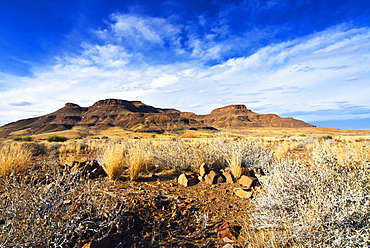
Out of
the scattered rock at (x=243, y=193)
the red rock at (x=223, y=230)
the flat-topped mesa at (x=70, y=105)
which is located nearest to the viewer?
the red rock at (x=223, y=230)

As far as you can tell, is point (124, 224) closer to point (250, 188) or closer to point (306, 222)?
point (306, 222)

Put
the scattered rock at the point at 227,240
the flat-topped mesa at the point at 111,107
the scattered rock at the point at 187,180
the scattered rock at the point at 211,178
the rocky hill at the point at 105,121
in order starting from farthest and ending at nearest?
the flat-topped mesa at the point at 111,107 < the rocky hill at the point at 105,121 < the scattered rock at the point at 211,178 < the scattered rock at the point at 187,180 < the scattered rock at the point at 227,240

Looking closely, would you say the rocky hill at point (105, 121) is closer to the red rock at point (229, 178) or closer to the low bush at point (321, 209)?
the red rock at point (229, 178)

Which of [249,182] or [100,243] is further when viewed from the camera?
[249,182]

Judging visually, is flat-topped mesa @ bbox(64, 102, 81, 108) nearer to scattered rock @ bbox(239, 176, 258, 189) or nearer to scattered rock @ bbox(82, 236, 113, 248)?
scattered rock @ bbox(239, 176, 258, 189)

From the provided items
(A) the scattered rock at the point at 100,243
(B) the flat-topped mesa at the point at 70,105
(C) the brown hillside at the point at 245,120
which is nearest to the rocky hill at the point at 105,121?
(B) the flat-topped mesa at the point at 70,105

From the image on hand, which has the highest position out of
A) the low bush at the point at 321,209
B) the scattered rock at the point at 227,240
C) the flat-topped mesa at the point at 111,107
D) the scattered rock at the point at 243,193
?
the flat-topped mesa at the point at 111,107

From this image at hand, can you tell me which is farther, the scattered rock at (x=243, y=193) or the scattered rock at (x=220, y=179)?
the scattered rock at (x=220, y=179)

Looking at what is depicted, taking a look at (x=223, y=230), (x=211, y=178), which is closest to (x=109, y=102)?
(x=211, y=178)

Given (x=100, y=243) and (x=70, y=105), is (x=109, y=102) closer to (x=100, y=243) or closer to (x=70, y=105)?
(x=70, y=105)

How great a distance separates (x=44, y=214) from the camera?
2.52 m

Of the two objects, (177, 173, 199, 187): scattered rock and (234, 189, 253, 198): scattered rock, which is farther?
(177, 173, 199, 187): scattered rock

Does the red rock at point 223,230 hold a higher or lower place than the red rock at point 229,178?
lower

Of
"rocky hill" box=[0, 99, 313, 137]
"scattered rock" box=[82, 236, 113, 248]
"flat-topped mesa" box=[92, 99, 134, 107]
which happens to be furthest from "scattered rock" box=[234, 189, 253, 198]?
"flat-topped mesa" box=[92, 99, 134, 107]
